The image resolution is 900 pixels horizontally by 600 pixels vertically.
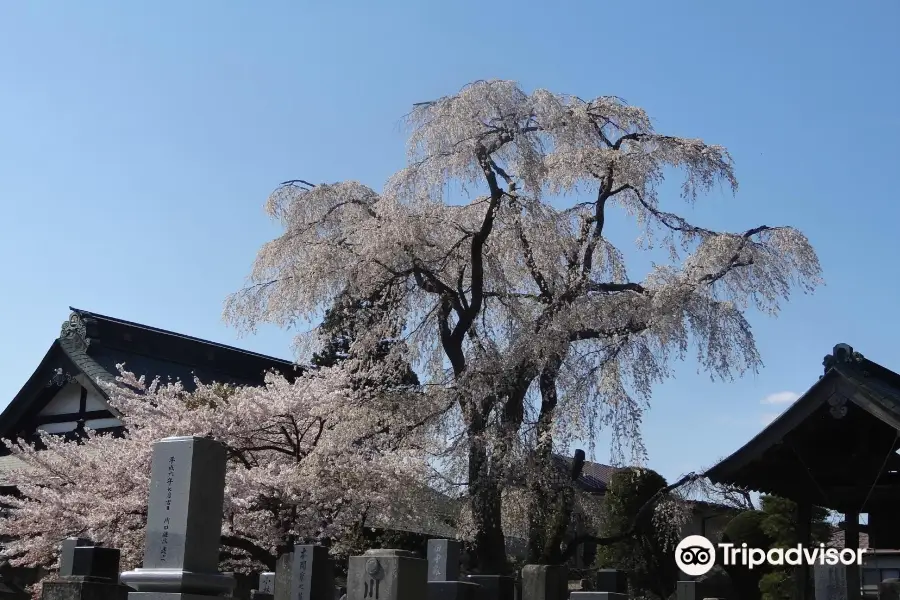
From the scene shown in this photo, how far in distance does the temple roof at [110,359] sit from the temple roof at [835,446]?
36.2 feet

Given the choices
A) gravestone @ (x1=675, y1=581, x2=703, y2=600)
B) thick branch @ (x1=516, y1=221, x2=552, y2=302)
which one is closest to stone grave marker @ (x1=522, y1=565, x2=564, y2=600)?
gravestone @ (x1=675, y1=581, x2=703, y2=600)

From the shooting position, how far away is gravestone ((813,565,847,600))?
9305 millimetres

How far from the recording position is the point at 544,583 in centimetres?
977

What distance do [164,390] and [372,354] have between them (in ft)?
11.4

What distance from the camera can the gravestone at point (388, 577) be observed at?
25.1 feet

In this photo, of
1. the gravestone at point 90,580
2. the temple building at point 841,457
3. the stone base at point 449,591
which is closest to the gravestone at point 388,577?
the stone base at point 449,591

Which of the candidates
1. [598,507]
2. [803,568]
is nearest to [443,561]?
[803,568]

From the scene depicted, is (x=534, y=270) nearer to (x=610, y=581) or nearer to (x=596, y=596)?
(x=610, y=581)

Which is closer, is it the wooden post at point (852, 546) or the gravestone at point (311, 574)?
the wooden post at point (852, 546)

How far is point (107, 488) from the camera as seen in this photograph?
45.5ft

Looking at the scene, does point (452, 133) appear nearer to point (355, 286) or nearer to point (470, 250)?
point (470, 250)

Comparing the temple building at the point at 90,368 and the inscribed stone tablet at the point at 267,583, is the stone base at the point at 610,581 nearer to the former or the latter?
the inscribed stone tablet at the point at 267,583

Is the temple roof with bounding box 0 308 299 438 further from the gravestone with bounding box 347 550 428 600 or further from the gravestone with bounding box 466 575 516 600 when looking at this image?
the gravestone with bounding box 347 550 428 600

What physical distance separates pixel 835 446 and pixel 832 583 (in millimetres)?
2205
